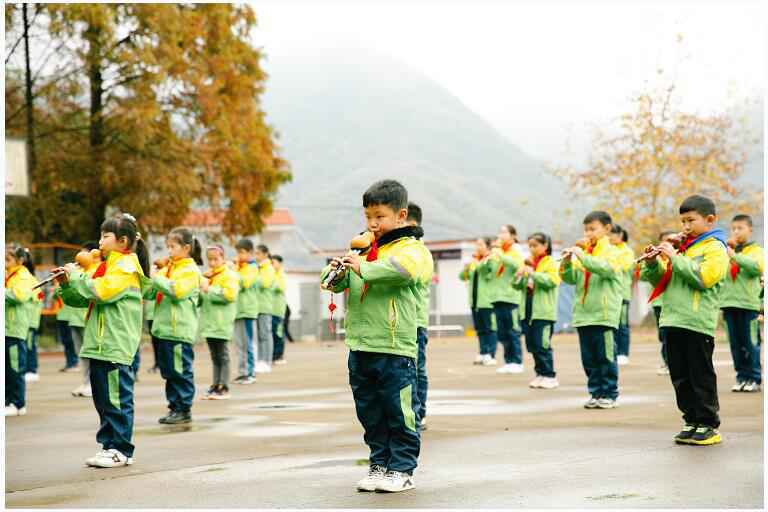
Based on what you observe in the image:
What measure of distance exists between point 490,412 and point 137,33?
64.9 feet

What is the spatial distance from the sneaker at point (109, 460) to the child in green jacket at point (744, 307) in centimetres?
752

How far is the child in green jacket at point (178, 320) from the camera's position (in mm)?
11164

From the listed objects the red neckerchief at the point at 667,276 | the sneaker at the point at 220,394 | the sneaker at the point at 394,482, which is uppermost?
the red neckerchief at the point at 667,276

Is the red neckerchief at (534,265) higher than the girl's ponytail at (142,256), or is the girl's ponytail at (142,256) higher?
the girl's ponytail at (142,256)

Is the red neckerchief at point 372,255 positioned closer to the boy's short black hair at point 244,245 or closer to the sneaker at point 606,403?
the sneaker at point 606,403

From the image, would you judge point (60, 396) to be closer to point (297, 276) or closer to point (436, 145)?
point (297, 276)

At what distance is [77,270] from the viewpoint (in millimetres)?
8445

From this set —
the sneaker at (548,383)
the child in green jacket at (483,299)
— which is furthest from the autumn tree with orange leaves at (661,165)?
the sneaker at (548,383)

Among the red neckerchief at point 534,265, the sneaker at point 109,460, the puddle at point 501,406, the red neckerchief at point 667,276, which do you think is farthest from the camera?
the red neckerchief at point 534,265

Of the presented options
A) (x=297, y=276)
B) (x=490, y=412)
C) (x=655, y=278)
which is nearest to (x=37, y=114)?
(x=297, y=276)

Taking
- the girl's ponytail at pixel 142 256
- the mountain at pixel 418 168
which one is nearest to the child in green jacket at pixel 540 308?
the girl's ponytail at pixel 142 256

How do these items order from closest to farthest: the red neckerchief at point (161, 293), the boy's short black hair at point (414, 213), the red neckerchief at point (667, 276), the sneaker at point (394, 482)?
the sneaker at point (394, 482)
the red neckerchief at point (667, 276)
the boy's short black hair at point (414, 213)
the red neckerchief at point (161, 293)

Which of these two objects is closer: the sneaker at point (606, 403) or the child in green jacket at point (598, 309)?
the child in green jacket at point (598, 309)

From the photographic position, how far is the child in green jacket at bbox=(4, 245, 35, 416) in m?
12.7
